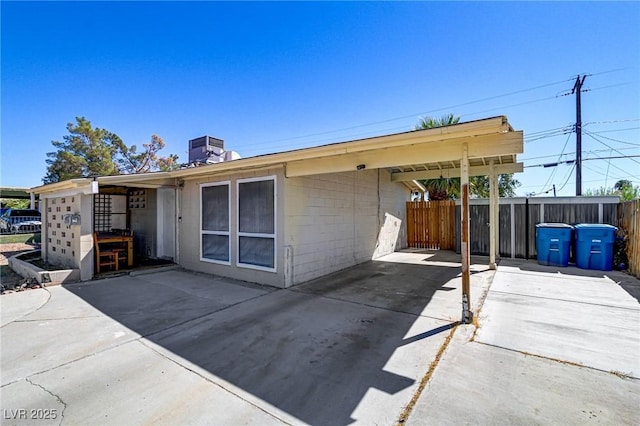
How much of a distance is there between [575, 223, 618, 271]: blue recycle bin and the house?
7.96ft

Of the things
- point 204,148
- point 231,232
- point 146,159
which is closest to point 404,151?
point 231,232

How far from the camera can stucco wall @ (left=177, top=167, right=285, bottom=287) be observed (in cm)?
590

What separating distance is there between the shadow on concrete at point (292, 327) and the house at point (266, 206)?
739 mm

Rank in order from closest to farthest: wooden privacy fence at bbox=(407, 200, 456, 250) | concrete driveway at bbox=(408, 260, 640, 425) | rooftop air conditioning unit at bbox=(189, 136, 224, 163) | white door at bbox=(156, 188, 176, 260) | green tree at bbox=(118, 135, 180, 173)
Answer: concrete driveway at bbox=(408, 260, 640, 425) → white door at bbox=(156, 188, 176, 260) → rooftop air conditioning unit at bbox=(189, 136, 224, 163) → wooden privacy fence at bbox=(407, 200, 456, 250) → green tree at bbox=(118, 135, 180, 173)

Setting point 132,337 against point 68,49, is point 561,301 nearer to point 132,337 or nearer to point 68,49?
point 132,337

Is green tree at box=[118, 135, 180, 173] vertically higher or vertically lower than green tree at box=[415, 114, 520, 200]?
higher

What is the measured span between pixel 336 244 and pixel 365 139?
3.67 metres

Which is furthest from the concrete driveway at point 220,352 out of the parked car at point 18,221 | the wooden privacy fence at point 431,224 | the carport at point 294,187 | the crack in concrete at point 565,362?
the parked car at point 18,221

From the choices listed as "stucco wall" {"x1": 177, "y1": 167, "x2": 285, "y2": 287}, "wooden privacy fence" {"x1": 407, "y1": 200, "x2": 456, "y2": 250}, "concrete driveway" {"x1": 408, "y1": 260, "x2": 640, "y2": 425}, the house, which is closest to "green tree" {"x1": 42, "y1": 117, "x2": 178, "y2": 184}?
the house

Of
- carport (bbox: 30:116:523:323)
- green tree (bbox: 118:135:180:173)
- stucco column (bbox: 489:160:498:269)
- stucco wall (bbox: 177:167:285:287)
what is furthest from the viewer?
green tree (bbox: 118:135:180:173)

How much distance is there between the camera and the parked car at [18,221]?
65.8ft

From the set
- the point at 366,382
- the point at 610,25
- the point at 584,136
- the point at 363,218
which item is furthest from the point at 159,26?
the point at 584,136

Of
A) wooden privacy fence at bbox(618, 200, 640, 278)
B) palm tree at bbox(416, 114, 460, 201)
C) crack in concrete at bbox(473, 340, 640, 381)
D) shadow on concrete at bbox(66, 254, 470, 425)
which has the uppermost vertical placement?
palm tree at bbox(416, 114, 460, 201)

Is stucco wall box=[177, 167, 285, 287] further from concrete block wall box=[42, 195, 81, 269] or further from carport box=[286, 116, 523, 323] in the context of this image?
concrete block wall box=[42, 195, 81, 269]
